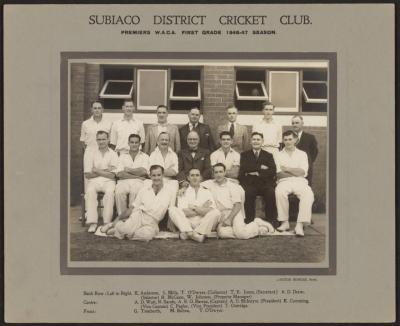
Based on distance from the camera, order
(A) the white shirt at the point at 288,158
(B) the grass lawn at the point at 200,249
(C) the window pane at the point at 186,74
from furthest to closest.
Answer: (A) the white shirt at the point at 288,158 → (C) the window pane at the point at 186,74 → (B) the grass lawn at the point at 200,249

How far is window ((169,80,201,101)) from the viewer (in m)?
5.03

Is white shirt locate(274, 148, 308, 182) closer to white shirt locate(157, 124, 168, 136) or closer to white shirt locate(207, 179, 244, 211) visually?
white shirt locate(207, 179, 244, 211)

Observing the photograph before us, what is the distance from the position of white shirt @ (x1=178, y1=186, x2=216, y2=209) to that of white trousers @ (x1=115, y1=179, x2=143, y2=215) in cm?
41

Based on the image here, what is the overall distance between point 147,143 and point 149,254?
104cm

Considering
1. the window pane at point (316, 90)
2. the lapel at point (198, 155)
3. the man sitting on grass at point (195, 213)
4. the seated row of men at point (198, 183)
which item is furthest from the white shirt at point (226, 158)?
the window pane at point (316, 90)

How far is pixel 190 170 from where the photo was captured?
201 inches

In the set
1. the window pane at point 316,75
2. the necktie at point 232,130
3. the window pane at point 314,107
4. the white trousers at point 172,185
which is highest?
the window pane at point 316,75

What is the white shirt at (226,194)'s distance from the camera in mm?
4996

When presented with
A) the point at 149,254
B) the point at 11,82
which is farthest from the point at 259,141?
the point at 11,82

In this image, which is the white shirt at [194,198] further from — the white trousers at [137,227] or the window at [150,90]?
the window at [150,90]

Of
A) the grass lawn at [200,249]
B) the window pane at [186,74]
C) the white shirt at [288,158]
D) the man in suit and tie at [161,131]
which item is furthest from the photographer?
the white shirt at [288,158]

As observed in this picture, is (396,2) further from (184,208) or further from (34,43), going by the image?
(34,43)

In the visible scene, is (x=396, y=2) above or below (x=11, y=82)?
above

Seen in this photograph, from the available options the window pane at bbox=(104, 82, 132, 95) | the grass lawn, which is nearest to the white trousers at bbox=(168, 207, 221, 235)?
the grass lawn
